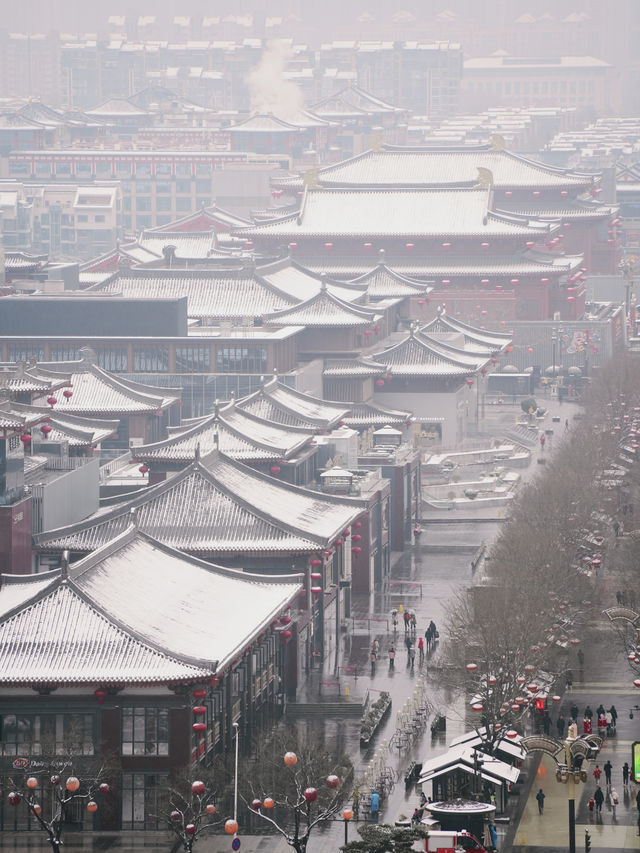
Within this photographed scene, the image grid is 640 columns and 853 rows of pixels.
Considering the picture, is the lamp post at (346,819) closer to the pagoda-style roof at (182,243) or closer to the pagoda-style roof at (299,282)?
the pagoda-style roof at (299,282)

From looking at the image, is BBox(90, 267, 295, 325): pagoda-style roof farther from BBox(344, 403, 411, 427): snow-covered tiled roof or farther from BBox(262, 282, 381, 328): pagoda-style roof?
BBox(344, 403, 411, 427): snow-covered tiled roof

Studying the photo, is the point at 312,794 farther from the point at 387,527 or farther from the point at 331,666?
the point at 387,527

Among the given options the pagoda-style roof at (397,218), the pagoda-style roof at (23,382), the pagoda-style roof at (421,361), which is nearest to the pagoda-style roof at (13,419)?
the pagoda-style roof at (23,382)

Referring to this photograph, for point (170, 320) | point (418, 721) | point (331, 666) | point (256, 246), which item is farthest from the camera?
point (256, 246)

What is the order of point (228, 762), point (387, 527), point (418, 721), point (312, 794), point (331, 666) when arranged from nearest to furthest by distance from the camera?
point (312, 794)
point (228, 762)
point (418, 721)
point (331, 666)
point (387, 527)

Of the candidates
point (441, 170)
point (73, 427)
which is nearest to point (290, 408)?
point (73, 427)

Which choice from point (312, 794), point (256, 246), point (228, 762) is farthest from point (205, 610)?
point (256, 246)
